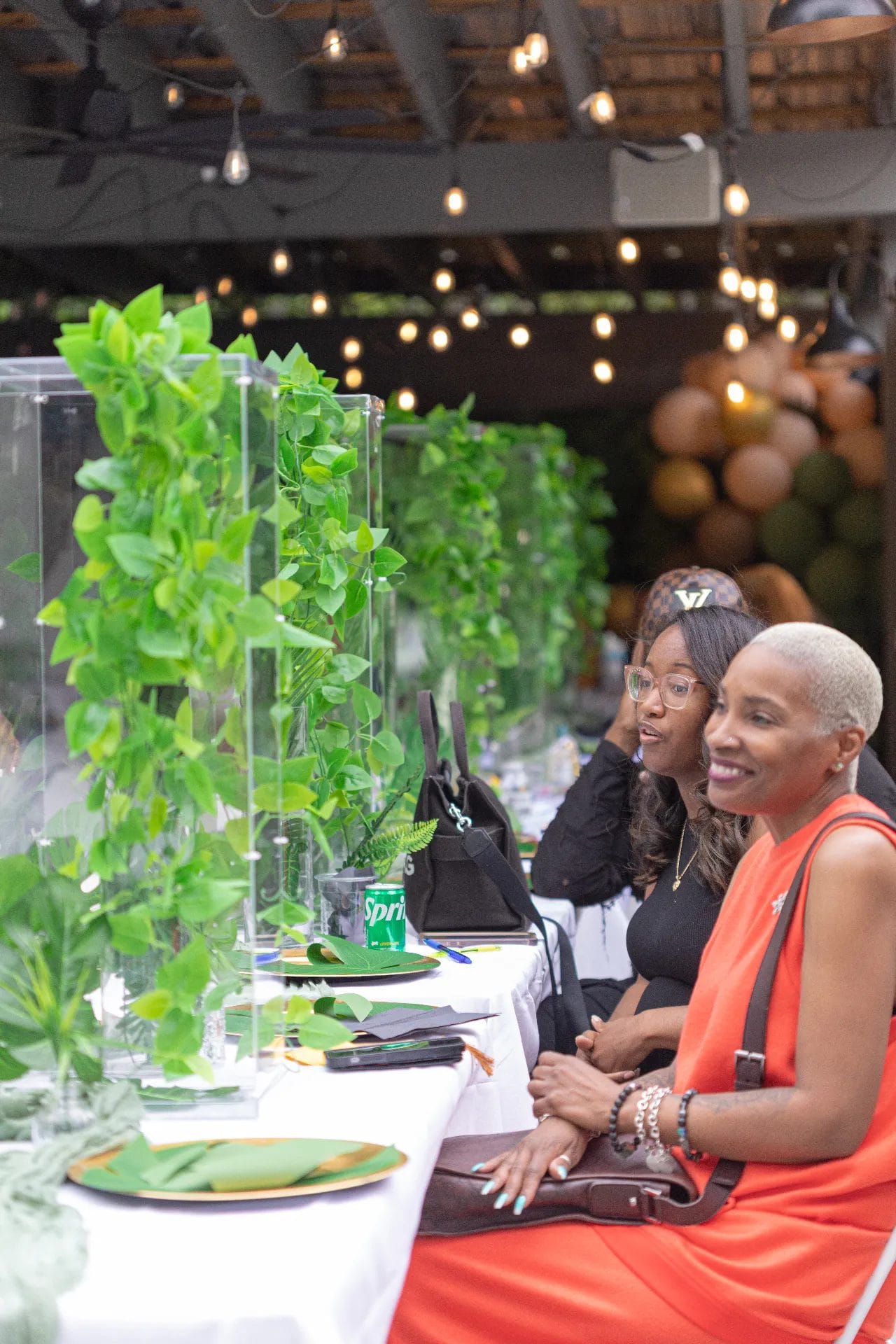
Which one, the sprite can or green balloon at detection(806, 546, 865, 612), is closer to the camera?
the sprite can

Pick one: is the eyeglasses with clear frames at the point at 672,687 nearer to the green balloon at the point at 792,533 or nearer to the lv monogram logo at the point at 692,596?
the lv monogram logo at the point at 692,596

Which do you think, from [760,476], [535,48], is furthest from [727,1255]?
[760,476]

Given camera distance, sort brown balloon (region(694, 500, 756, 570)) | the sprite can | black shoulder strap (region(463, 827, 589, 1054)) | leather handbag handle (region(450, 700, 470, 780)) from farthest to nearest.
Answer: brown balloon (region(694, 500, 756, 570)) < leather handbag handle (region(450, 700, 470, 780)) < black shoulder strap (region(463, 827, 589, 1054)) < the sprite can

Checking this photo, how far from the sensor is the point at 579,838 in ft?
10.2

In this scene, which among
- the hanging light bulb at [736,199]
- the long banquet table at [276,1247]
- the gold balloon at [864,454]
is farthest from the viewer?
the gold balloon at [864,454]

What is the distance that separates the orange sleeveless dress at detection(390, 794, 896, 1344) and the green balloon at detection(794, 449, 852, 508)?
6.59m

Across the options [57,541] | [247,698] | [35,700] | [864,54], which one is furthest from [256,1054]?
[864,54]

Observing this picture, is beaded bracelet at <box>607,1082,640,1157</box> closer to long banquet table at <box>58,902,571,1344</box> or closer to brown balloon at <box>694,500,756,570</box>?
long banquet table at <box>58,902,571,1344</box>

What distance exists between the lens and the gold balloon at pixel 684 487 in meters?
8.29

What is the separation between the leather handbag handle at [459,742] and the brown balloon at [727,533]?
222 inches

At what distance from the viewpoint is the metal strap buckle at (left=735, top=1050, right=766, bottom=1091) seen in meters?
1.55

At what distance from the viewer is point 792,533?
8117mm

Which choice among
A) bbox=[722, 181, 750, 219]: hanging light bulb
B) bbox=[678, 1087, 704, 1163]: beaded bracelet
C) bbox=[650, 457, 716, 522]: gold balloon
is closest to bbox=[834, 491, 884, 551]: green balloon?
bbox=[650, 457, 716, 522]: gold balloon

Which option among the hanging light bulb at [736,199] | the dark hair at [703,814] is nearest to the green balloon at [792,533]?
the hanging light bulb at [736,199]
